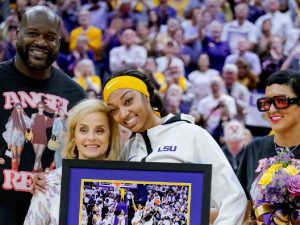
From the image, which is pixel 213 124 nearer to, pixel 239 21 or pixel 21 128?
pixel 239 21

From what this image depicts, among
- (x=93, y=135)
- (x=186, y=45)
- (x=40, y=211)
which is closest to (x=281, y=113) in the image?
(x=93, y=135)

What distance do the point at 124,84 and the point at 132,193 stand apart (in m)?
0.61

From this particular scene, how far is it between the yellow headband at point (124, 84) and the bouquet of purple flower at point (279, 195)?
2.42 ft

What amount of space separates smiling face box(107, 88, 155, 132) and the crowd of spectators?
6.80 metres

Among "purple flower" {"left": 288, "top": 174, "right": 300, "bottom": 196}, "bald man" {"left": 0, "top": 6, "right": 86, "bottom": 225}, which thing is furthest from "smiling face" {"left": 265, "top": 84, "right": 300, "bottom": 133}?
"bald man" {"left": 0, "top": 6, "right": 86, "bottom": 225}

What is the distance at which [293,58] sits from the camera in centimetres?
1305

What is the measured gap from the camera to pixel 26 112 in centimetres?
530

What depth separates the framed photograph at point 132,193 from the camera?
3.99m

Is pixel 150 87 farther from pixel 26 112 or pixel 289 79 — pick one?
pixel 26 112

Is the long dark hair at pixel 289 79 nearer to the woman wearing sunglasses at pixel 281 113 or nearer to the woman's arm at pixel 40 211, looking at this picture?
the woman wearing sunglasses at pixel 281 113

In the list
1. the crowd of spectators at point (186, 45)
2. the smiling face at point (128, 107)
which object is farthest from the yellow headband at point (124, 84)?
the crowd of spectators at point (186, 45)

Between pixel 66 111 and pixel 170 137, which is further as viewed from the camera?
pixel 66 111

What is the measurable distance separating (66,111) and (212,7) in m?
9.64

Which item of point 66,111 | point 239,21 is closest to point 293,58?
point 239,21
